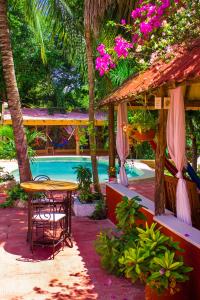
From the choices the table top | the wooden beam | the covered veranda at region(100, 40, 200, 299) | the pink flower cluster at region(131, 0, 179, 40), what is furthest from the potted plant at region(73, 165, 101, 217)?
the wooden beam

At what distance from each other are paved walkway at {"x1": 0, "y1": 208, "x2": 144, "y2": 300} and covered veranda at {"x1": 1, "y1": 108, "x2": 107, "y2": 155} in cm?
1584

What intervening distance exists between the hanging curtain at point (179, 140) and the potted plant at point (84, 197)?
14.1 ft

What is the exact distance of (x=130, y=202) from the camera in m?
6.11

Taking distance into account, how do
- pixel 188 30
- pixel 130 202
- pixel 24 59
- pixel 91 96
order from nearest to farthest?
1. pixel 188 30
2. pixel 130 202
3. pixel 91 96
4. pixel 24 59

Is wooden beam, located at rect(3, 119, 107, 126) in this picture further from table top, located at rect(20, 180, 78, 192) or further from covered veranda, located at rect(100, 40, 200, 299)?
covered veranda, located at rect(100, 40, 200, 299)

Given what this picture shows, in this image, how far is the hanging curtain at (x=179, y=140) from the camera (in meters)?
5.73

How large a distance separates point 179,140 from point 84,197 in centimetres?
475

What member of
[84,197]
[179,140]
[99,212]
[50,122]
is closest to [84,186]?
[84,197]

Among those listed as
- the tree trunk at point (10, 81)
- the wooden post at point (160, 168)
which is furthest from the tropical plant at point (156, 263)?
the tree trunk at point (10, 81)

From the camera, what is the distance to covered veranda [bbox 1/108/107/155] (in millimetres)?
24562

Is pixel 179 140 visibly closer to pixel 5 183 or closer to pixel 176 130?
pixel 176 130

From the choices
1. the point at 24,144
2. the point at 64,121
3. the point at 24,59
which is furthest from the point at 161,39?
the point at 24,59

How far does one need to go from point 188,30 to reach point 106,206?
16.5ft

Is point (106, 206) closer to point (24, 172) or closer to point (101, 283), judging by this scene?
point (24, 172)
